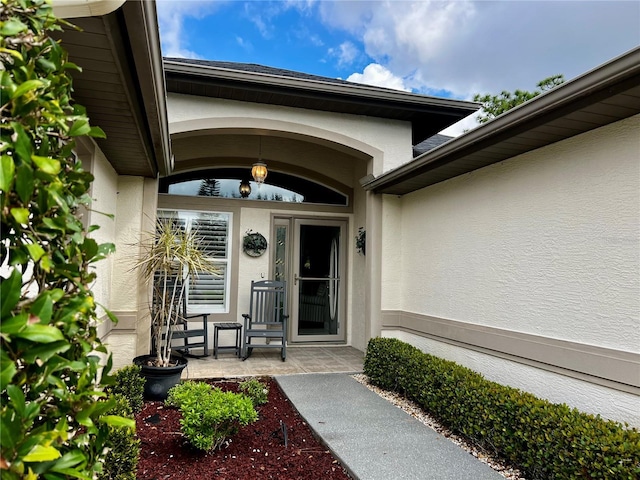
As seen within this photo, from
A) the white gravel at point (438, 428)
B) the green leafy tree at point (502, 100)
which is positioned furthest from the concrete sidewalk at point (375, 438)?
the green leafy tree at point (502, 100)

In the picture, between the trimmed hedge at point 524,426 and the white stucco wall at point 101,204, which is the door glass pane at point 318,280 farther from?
the white stucco wall at point 101,204

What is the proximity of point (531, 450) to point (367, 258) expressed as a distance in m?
3.29

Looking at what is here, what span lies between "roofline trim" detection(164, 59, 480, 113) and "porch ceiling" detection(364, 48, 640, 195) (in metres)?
1.19

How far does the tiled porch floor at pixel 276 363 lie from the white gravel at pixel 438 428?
56cm

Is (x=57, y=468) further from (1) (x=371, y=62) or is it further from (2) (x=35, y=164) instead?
(1) (x=371, y=62)

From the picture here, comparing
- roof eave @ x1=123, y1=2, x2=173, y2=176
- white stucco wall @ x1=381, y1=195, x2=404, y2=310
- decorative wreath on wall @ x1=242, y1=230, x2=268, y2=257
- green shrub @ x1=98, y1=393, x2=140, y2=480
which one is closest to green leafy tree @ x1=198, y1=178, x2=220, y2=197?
decorative wreath on wall @ x1=242, y1=230, x2=268, y2=257

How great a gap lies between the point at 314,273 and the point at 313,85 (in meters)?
3.27

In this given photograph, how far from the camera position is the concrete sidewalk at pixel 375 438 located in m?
2.71

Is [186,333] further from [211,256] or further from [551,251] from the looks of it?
[551,251]

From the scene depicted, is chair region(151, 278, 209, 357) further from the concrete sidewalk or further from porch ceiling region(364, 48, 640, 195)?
porch ceiling region(364, 48, 640, 195)

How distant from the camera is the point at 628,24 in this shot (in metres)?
11.9

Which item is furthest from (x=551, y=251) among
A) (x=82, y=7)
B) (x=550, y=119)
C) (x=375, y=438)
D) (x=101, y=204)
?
(x=101, y=204)

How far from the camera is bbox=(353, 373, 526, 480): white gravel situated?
279 centimetres

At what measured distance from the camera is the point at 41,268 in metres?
0.96
